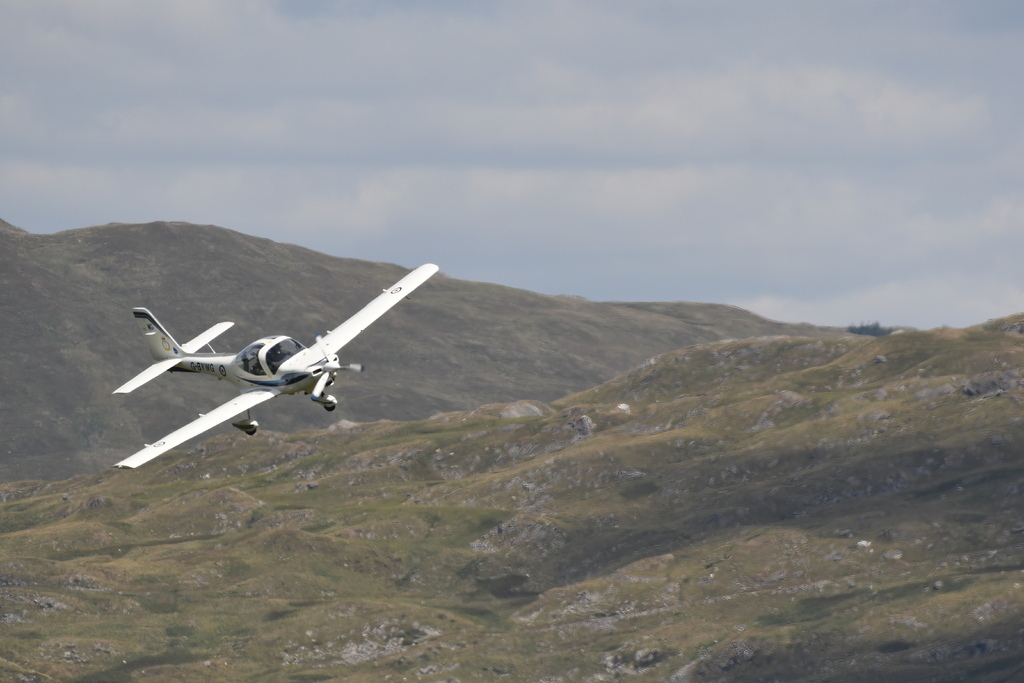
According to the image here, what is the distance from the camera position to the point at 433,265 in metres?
120

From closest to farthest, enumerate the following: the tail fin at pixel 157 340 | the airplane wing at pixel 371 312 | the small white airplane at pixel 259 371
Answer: the small white airplane at pixel 259 371, the airplane wing at pixel 371 312, the tail fin at pixel 157 340

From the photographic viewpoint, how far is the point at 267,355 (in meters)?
90.4

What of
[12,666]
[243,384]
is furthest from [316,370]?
[12,666]

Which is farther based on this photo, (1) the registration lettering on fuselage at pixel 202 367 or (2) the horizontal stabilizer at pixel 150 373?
(1) the registration lettering on fuselage at pixel 202 367

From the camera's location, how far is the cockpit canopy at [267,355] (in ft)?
296

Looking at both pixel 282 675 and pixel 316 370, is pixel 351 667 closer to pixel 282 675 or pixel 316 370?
pixel 282 675

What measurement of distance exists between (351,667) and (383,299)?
333 feet

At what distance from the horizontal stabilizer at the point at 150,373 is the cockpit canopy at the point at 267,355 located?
6503 millimetres

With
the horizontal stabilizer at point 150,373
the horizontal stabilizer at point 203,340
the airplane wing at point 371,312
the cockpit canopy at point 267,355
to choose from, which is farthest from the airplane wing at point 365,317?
the horizontal stabilizer at point 150,373

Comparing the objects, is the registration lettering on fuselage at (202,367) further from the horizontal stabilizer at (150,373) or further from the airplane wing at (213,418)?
the airplane wing at (213,418)

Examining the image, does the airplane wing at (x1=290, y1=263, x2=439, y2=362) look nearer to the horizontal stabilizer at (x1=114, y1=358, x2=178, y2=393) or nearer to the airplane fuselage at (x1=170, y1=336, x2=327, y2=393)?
the airplane fuselage at (x1=170, y1=336, x2=327, y2=393)

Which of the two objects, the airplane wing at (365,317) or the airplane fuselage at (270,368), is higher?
the airplane wing at (365,317)

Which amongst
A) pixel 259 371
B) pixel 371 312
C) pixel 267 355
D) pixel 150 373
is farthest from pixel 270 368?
pixel 371 312

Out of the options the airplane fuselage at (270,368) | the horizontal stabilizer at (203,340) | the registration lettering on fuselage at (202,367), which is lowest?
the airplane fuselage at (270,368)
